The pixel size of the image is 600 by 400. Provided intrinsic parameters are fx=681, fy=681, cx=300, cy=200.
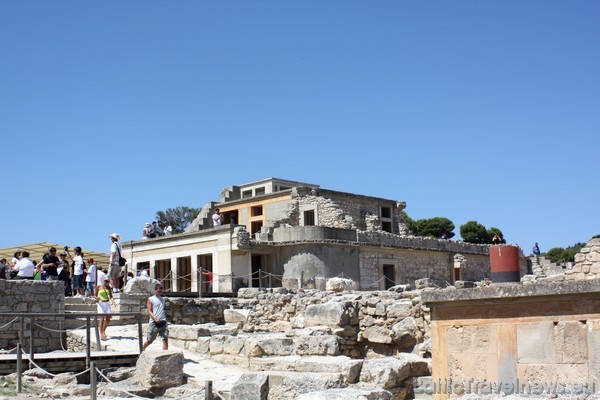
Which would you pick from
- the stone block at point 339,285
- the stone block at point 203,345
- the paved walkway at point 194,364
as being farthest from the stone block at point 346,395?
the stone block at point 339,285

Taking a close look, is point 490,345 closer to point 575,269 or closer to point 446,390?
point 446,390

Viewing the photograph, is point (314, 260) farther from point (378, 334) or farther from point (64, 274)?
point (378, 334)

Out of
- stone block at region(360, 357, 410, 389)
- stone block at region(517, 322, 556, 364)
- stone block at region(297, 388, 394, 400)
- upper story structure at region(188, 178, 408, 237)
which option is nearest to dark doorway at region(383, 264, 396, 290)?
upper story structure at region(188, 178, 408, 237)

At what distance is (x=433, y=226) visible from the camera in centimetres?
7419

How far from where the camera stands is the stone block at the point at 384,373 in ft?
35.5

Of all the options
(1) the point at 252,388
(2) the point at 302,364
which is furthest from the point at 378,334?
(1) the point at 252,388

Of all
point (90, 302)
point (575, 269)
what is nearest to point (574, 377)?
point (575, 269)

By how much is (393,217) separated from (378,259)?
8.50 meters

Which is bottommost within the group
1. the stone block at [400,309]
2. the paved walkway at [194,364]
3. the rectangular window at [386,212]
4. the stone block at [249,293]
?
the paved walkway at [194,364]

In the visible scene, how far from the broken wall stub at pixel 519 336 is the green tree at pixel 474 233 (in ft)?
227

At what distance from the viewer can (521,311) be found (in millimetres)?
6641

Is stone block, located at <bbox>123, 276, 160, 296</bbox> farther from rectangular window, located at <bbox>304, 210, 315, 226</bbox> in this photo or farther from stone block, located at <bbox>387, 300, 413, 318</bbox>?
rectangular window, located at <bbox>304, 210, 315, 226</bbox>

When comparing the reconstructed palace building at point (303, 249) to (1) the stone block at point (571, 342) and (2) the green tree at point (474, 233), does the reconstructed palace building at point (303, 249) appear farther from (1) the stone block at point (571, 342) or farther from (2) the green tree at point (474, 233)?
(2) the green tree at point (474, 233)

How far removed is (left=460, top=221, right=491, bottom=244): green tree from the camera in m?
74.4
